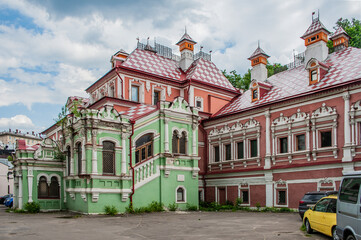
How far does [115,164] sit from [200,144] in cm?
1064

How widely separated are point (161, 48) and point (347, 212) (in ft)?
90.4

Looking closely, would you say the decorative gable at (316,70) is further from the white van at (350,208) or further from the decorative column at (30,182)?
the decorative column at (30,182)

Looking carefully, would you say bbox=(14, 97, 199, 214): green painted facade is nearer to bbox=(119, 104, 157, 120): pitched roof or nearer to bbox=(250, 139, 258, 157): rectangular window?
bbox=(119, 104, 157, 120): pitched roof

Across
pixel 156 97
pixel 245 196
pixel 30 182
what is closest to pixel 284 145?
pixel 245 196

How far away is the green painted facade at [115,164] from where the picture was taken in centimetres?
1945

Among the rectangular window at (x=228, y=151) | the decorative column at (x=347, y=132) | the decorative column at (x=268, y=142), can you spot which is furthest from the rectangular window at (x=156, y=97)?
the decorative column at (x=347, y=132)

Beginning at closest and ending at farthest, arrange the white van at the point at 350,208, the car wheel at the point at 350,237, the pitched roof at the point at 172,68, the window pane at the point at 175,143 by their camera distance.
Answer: the white van at the point at 350,208 → the car wheel at the point at 350,237 → the window pane at the point at 175,143 → the pitched roof at the point at 172,68

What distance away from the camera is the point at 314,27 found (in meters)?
27.1

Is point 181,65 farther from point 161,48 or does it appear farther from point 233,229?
point 233,229

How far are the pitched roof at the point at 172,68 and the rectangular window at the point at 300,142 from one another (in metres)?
10.7

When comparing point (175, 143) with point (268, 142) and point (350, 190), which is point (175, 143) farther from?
point (350, 190)

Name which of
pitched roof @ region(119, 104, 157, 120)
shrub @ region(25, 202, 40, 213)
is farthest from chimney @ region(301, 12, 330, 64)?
shrub @ region(25, 202, 40, 213)

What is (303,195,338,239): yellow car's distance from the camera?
10859 mm

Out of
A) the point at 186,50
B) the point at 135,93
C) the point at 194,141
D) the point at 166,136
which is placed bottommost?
the point at 194,141
